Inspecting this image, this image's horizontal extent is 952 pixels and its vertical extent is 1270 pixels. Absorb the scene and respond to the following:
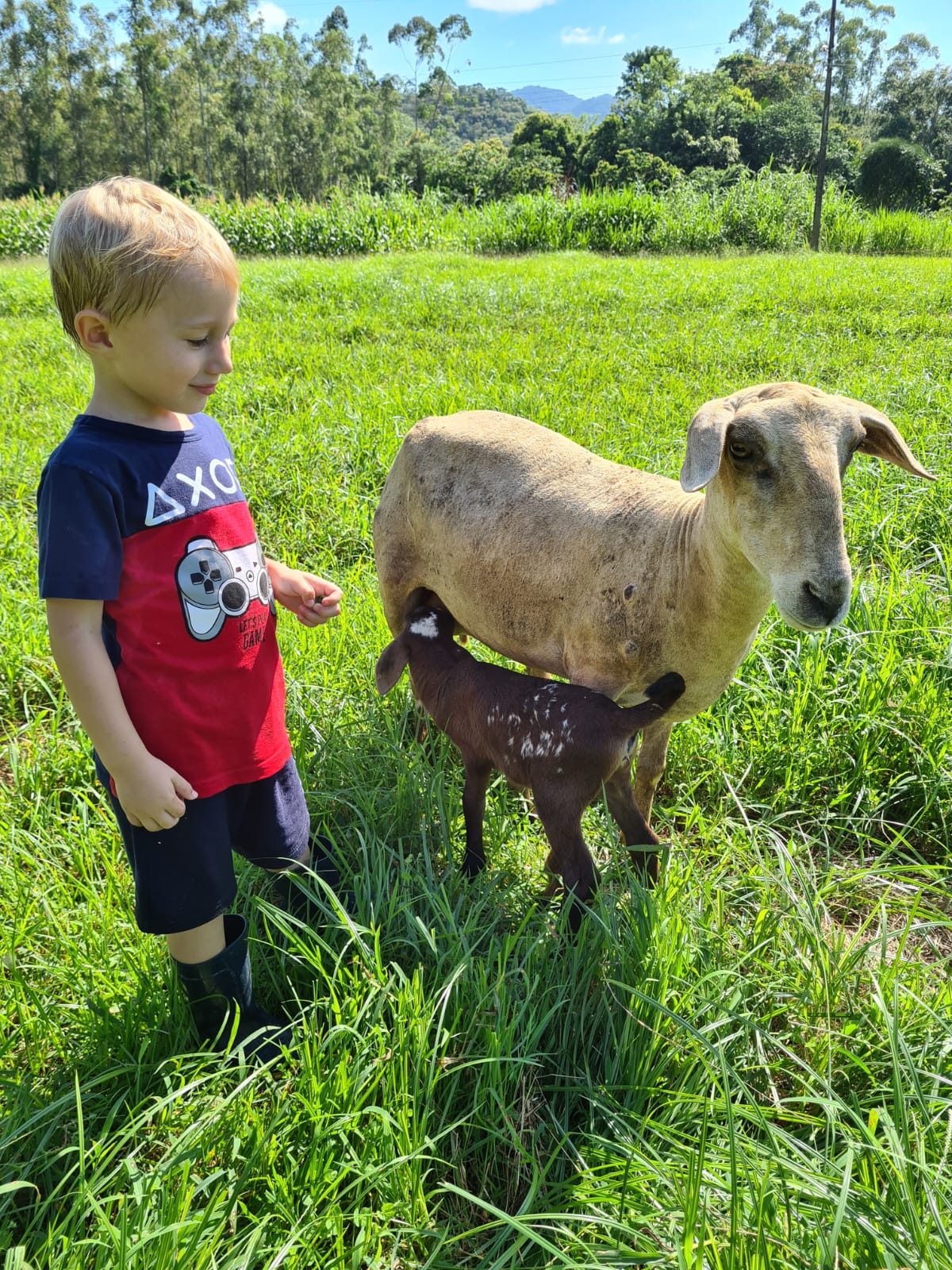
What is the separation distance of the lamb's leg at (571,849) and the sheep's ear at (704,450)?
915 millimetres

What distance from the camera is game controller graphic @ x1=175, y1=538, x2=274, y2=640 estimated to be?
1805mm

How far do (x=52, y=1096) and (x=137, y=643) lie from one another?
111cm

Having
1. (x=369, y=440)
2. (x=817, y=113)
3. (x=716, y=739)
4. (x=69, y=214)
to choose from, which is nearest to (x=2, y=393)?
(x=369, y=440)

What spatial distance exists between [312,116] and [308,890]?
3333 inches

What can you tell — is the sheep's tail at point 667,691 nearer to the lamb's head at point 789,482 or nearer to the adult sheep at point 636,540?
the adult sheep at point 636,540

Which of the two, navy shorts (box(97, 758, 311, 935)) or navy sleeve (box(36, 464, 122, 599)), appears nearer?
navy sleeve (box(36, 464, 122, 599))

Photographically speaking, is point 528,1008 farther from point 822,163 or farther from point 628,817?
point 822,163

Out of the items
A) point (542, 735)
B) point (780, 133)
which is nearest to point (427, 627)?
point (542, 735)

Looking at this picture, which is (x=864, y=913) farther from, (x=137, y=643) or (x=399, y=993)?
(x=137, y=643)

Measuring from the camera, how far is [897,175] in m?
31.4

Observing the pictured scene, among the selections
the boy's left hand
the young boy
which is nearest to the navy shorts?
the young boy

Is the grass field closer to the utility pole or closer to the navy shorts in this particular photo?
the navy shorts

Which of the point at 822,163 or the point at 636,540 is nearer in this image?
the point at 636,540

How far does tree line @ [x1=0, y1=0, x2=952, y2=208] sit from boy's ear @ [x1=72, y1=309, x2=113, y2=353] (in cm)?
3977
